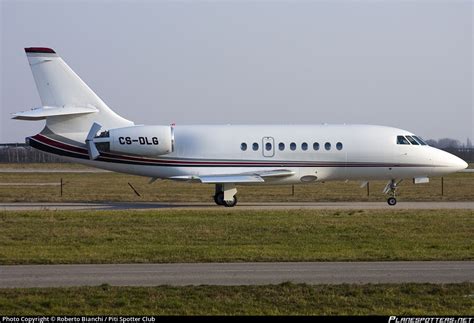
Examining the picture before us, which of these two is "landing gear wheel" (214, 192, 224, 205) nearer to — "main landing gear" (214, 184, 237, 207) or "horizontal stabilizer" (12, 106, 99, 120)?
"main landing gear" (214, 184, 237, 207)

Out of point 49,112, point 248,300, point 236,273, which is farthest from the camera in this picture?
point 49,112

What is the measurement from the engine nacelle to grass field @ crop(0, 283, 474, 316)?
19.7m

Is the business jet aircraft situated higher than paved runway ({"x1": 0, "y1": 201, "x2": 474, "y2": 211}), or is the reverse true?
the business jet aircraft

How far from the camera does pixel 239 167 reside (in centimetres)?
3272

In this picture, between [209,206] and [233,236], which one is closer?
[233,236]

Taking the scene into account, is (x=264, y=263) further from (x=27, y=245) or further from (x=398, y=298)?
(x=27, y=245)

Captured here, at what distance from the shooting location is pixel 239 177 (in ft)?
105

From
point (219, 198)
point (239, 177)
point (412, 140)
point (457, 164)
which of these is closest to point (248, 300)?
point (239, 177)

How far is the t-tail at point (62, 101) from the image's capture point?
31969mm

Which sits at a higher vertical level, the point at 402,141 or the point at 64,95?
the point at 64,95

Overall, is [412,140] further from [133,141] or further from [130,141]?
[130,141]

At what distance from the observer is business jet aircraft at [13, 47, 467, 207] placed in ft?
106

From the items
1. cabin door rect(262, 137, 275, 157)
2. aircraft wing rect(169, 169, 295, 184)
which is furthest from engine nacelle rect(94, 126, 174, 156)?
cabin door rect(262, 137, 275, 157)

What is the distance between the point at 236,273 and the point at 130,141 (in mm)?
18455
